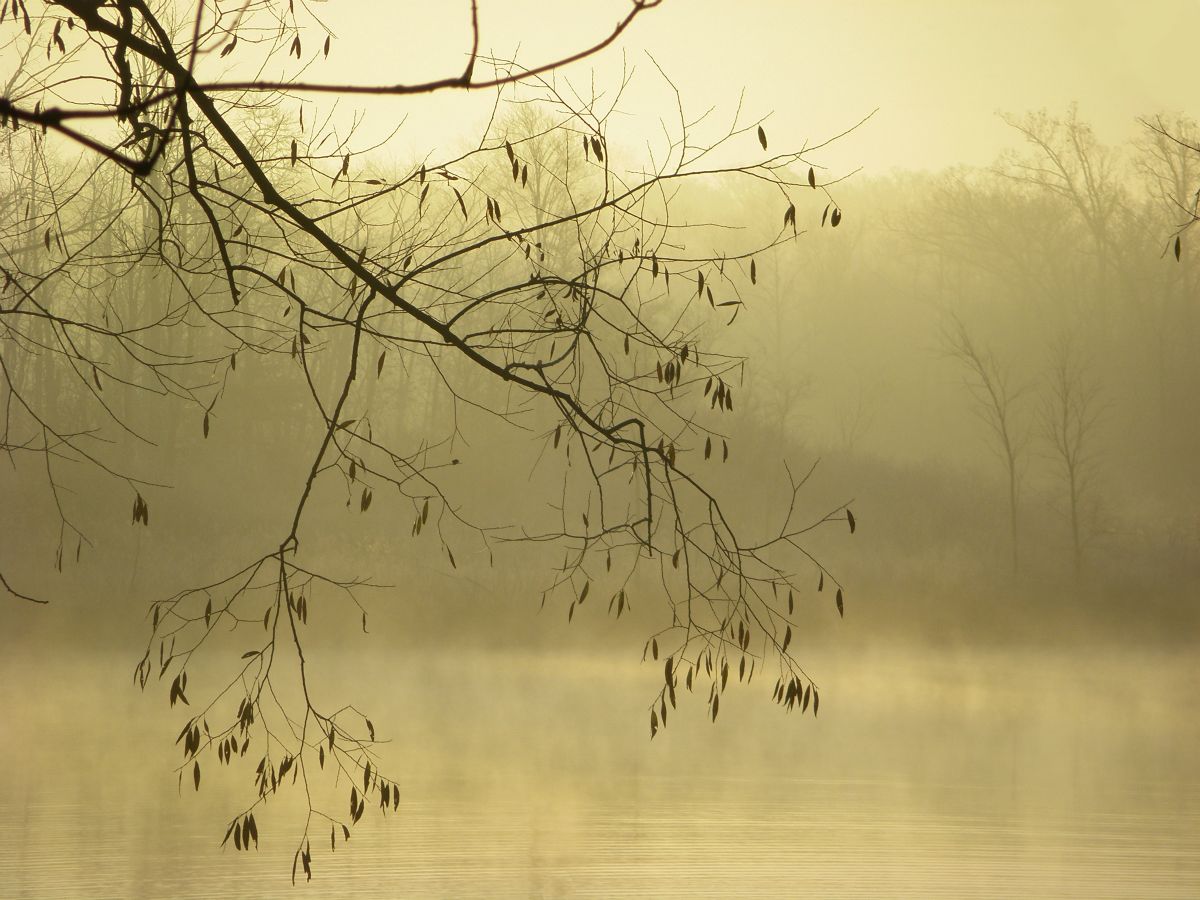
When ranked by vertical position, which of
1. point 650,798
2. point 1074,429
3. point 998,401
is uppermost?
point 998,401

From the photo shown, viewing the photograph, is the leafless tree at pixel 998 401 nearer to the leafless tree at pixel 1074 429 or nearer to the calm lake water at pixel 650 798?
the leafless tree at pixel 1074 429

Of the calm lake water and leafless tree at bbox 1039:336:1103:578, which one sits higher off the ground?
leafless tree at bbox 1039:336:1103:578

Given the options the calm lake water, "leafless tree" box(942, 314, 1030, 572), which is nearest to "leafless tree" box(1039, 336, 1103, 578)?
"leafless tree" box(942, 314, 1030, 572)

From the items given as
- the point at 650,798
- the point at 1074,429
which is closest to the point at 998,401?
the point at 1074,429

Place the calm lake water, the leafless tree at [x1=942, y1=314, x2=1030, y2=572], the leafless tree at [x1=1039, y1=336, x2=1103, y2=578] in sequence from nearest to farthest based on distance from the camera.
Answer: the calm lake water
the leafless tree at [x1=1039, y1=336, x2=1103, y2=578]
the leafless tree at [x1=942, y1=314, x2=1030, y2=572]

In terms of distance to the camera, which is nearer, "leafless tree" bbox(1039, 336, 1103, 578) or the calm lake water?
the calm lake water

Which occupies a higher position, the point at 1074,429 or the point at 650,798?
the point at 1074,429

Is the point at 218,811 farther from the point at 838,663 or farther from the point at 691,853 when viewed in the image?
the point at 838,663

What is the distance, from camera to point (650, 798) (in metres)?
5.94

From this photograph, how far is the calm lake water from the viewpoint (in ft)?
15.4

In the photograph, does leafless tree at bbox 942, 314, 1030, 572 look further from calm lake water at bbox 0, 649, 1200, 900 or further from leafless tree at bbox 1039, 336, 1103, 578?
calm lake water at bbox 0, 649, 1200, 900

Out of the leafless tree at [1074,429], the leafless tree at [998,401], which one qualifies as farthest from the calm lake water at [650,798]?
the leafless tree at [998,401]

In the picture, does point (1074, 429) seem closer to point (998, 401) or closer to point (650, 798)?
point (998, 401)

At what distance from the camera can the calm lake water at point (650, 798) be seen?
4.71m
